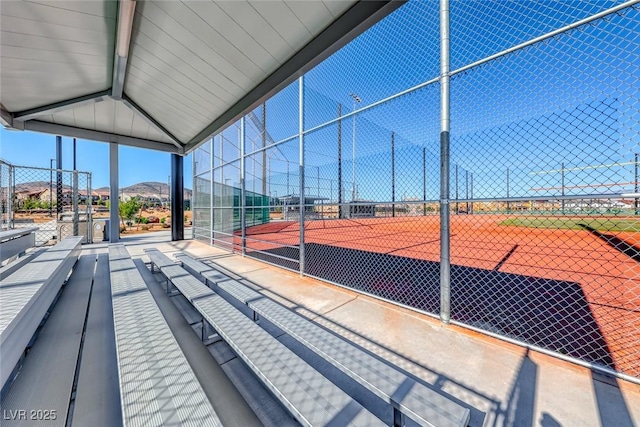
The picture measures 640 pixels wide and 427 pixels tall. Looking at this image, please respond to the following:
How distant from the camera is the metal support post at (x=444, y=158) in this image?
8.41ft

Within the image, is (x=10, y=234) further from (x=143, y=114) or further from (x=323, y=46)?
(x=323, y=46)

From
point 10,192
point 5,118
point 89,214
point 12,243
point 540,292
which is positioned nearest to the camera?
point 12,243

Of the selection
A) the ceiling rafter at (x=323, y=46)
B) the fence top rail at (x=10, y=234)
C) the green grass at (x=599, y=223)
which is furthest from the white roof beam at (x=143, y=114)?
the green grass at (x=599, y=223)

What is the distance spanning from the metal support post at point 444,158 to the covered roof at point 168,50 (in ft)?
2.82

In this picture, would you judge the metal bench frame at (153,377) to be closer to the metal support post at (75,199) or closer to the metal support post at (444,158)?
the metal support post at (444,158)

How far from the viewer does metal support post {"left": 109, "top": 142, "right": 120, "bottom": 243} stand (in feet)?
25.2

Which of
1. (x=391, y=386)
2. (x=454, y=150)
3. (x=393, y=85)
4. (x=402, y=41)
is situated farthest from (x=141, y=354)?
(x=402, y=41)

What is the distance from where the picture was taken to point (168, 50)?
9.80ft

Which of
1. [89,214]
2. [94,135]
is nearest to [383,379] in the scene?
[94,135]

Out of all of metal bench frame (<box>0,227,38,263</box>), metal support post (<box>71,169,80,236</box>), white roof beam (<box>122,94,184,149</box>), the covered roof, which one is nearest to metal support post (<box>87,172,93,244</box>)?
metal support post (<box>71,169,80,236</box>)

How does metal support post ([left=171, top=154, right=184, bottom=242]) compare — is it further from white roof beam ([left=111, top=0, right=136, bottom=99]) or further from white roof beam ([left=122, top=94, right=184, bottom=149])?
white roof beam ([left=111, top=0, right=136, bottom=99])

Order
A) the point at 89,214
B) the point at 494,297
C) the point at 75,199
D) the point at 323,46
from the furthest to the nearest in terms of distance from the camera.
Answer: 1. the point at 89,214
2. the point at 75,199
3. the point at 494,297
4. the point at 323,46

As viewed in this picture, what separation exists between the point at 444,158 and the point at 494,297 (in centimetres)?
268

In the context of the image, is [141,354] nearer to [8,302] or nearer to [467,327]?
[8,302]
